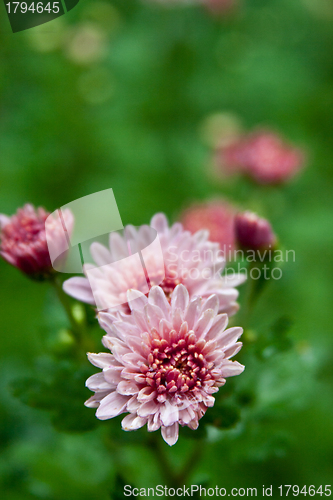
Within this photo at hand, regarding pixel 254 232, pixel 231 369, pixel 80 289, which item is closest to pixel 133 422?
pixel 231 369

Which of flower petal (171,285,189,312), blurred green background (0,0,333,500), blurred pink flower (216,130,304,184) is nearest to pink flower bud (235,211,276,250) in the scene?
blurred green background (0,0,333,500)

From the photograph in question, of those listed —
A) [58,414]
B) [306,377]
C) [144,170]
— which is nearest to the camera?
[58,414]

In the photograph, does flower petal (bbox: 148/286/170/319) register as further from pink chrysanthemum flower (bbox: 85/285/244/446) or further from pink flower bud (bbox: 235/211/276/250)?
pink flower bud (bbox: 235/211/276/250)

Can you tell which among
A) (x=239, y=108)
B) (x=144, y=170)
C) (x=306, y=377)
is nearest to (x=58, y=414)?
(x=306, y=377)

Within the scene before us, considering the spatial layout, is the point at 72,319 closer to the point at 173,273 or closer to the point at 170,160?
the point at 173,273

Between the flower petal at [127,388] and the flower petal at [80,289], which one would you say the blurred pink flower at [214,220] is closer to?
the flower petal at [80,289]

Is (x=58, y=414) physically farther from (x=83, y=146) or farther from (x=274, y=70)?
(x=274, y=70)
